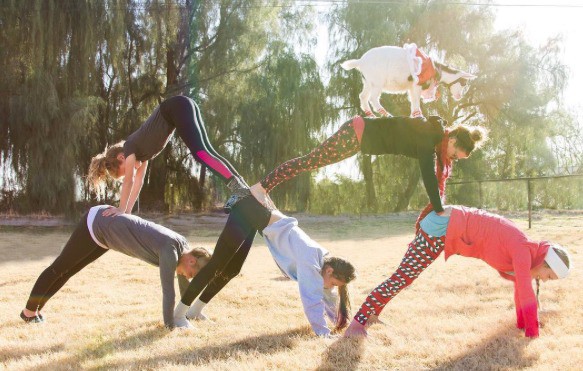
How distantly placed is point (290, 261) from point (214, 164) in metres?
0.71

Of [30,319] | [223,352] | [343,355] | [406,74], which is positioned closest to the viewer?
[343,355]

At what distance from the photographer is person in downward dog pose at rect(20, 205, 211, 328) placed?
9.95 feet

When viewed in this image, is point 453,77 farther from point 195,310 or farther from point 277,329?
point 195,310

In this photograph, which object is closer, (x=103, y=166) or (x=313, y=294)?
(x=313, y=294)

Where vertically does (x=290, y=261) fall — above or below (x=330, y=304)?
above

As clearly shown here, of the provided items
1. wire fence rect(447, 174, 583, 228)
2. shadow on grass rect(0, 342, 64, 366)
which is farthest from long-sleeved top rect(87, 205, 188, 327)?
wire fence rect(447, 174, 583, 228)

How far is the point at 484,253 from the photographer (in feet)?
9.54

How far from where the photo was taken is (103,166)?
138 inches

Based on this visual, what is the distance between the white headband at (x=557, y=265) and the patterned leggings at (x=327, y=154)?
1105 millimetres

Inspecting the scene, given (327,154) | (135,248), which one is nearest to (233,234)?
(135,248)

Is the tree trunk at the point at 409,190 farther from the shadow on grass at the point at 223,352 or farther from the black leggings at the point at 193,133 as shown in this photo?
the shadow on grass at the point at 223,352

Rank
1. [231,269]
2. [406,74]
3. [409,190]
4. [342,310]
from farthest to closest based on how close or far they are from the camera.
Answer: [409,190] < [231,269] < [342,310] < [406,74]

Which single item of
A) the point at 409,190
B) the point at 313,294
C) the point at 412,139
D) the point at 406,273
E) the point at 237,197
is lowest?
the point at 313,294

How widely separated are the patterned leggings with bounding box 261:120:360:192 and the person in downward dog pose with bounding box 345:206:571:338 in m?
0.56
